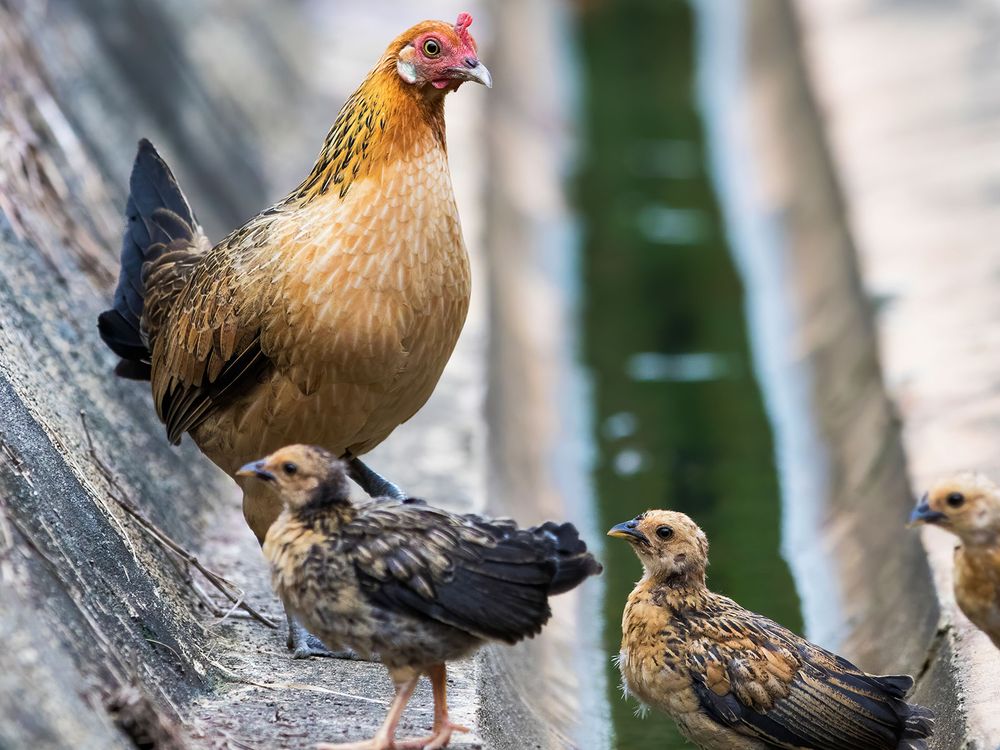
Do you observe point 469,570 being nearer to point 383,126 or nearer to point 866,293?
point 383,126

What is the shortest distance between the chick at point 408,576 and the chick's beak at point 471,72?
1535mm

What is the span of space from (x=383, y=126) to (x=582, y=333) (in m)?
5.24

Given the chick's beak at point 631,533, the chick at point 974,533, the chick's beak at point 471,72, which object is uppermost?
the chick's beak at point 471,72

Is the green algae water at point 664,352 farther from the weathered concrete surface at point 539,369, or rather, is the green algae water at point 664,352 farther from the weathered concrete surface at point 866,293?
the weathered concrete surface at point 866,293

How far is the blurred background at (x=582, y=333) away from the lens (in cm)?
538

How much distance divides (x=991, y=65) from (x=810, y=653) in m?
7.76

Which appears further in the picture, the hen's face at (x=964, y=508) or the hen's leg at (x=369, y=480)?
the hen's leg at (x=369, y=480)

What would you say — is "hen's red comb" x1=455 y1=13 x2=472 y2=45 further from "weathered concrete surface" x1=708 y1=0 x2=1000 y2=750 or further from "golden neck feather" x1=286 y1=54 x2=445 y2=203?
"weathered concrete surface" x1=708 y1=0 x2=1000 y2=750

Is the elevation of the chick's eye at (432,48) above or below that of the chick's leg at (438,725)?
above

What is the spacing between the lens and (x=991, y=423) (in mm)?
7227

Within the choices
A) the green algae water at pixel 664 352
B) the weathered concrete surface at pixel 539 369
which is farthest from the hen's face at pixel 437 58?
the green algae water at pixel 664 352

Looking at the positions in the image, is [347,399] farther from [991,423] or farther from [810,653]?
[991,423]

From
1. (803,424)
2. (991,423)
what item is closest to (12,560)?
(991,423)

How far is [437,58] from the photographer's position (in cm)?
561
